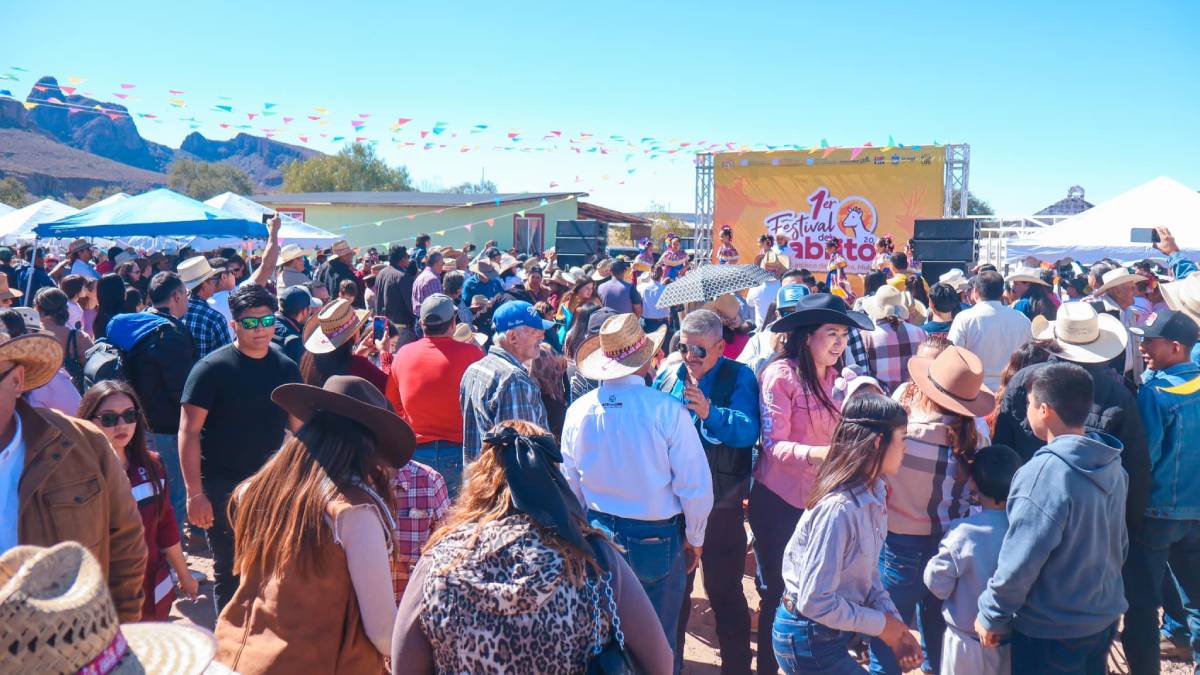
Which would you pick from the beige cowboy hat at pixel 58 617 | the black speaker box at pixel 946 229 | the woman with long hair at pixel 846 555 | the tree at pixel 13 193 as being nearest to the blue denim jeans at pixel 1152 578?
the woman with long hair at pixel 846 555

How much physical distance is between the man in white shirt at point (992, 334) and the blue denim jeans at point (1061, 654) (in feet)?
10.2

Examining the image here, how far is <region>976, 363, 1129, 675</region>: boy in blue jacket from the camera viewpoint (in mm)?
2795

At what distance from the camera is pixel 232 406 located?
3816 mm

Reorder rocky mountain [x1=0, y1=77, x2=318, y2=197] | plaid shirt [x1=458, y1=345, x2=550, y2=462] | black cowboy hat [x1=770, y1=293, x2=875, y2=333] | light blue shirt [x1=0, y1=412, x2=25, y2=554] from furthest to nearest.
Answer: rocky mountain [x1=0, y1=77, x2=318, y2=197] → black cowboy hat [x1=770, y1=293, x2=875, y2=333] → plaid shirt [x1=458, y1=345, x2=550, y2=462] → light blue shirt [x1=0, y1=412, x2=25, y2=554]

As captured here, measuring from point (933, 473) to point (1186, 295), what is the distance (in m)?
2.97

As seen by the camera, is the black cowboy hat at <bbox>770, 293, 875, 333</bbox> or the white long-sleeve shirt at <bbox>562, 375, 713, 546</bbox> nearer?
the white long-sleeve shirt at <bbox>562, 375, 713, 546</bbox>

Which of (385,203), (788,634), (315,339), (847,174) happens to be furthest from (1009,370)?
(385,203)

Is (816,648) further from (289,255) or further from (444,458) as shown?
(289,255)

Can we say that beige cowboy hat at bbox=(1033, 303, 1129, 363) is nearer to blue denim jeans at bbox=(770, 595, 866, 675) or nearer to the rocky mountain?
blue denim jeans at bbox=(770, 595, 866, 675)

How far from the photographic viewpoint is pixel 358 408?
7.85ft

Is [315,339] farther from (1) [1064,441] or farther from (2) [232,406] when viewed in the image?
(1) [1064,441]

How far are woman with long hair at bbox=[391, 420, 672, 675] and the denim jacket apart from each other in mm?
3077

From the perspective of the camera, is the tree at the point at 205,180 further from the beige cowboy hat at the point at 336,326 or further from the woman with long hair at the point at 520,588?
the woman with long hair at the point at 520,588

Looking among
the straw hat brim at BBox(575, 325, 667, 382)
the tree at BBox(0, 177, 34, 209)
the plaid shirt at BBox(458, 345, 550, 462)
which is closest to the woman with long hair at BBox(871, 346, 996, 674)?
the straw hat brim at BBox(575, 325, 667, 382)
